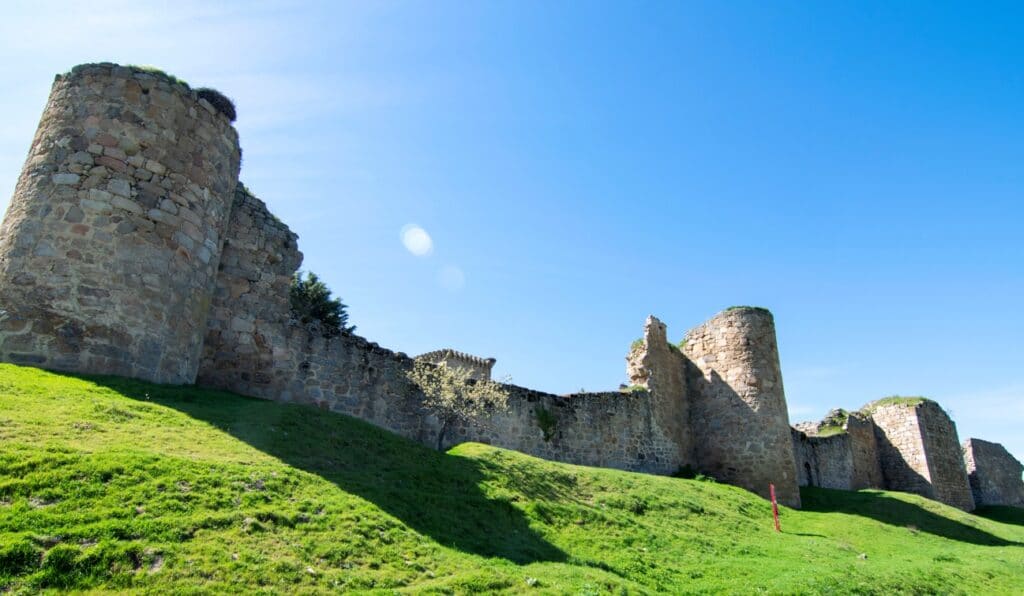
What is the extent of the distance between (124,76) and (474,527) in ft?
43.3

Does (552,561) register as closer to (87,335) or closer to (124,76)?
(87,335)

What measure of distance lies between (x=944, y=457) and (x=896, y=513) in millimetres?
16679

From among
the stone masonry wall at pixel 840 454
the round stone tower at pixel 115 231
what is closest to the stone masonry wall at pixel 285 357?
the round stone tower at pixel 115 231

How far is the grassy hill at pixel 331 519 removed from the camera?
7.90 m

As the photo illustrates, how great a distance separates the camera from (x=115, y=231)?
588 inches

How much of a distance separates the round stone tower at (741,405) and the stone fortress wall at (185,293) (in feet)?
0.40

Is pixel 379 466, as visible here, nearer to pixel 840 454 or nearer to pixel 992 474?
pixel 840 454

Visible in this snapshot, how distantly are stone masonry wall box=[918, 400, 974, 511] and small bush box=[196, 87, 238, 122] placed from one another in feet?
128

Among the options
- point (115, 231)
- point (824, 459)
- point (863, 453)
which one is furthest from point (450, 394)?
point (863, 453)

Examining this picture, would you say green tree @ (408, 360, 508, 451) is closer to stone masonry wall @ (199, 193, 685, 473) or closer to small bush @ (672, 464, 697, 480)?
stone masonry wall @ (199, 193, 685, 473)

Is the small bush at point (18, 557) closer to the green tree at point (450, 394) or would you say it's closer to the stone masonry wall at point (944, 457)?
the green tree at point (450, 394)

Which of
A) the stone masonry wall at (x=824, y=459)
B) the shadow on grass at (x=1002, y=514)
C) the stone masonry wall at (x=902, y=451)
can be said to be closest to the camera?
the stone masonry wall at (x=824, y=459)

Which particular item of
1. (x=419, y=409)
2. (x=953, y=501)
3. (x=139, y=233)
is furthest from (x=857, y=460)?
(x=139, y=233)

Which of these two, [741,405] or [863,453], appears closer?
[741,405]
